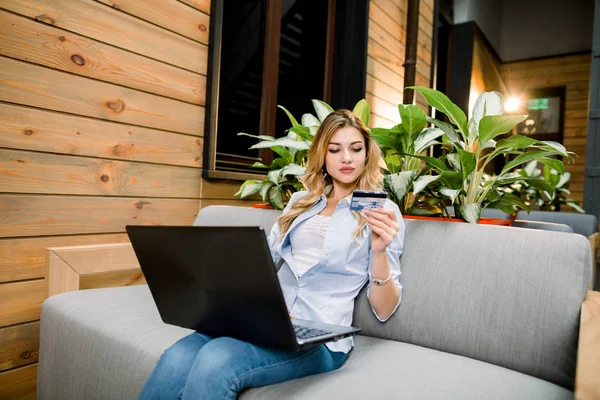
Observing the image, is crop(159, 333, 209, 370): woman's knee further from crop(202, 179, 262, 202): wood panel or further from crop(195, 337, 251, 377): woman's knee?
crop(202, 179, 262, 202): wood panel

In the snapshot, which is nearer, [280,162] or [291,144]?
[291,144]

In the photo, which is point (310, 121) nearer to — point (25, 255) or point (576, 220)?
point (25, 255)

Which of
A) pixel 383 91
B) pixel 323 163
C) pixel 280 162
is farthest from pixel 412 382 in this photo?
pixel 383 91

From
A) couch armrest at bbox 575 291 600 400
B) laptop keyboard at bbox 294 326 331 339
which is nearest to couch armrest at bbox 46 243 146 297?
laptop keyboard at bbox 294 326 331 339

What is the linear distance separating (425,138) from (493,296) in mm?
624

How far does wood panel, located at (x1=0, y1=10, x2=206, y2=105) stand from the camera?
161cm

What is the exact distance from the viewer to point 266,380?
3.21ft

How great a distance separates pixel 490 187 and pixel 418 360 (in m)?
0.68

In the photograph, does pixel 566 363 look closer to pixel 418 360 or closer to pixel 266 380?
pixel 418 360

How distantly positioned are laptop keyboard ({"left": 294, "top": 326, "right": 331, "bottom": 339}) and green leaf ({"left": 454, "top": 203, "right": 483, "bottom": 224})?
27.0 inches

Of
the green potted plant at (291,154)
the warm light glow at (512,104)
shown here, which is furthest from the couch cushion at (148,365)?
the warm light glow at (512,104)

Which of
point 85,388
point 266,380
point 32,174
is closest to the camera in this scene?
point 266,380

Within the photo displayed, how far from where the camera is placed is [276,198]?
197 cm

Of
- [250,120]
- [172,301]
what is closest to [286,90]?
[250,120]
